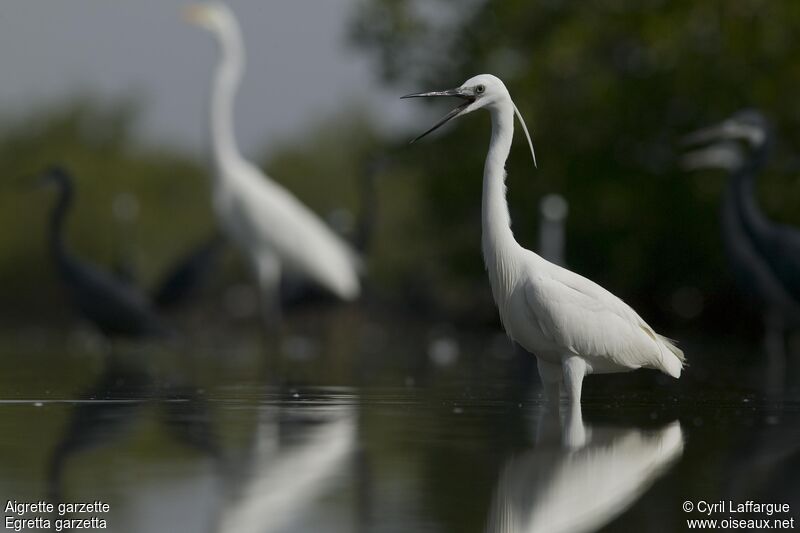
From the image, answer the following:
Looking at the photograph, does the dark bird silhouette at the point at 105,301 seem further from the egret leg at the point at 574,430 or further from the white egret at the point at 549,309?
the egret leg at the point at 574,430

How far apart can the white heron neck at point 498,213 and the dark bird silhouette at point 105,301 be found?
7423 millimetres

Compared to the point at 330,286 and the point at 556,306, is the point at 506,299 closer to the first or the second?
the point at 556,306

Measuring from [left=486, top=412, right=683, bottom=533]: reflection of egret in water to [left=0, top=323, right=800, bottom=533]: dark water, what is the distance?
0.04ft

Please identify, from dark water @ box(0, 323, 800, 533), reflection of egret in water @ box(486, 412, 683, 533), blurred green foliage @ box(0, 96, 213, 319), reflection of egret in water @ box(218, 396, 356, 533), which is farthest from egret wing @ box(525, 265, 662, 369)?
blurred green foliage @ box(0, 96, 213, 319)

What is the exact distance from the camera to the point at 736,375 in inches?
476

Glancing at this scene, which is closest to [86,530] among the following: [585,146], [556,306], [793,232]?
[556,306]

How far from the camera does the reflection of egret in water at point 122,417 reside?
6.61 meters

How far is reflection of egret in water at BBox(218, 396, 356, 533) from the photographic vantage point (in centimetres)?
494

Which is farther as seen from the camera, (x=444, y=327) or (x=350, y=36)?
(x=444, y=327)

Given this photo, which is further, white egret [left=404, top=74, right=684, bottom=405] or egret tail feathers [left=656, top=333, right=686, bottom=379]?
egret tail feathers [left=656, top=333, right=686, bottom=379]

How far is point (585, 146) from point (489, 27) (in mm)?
2444

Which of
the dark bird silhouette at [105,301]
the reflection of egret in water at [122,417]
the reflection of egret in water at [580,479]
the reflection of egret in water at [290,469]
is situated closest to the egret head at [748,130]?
the dark bird silhouette at [105,301]

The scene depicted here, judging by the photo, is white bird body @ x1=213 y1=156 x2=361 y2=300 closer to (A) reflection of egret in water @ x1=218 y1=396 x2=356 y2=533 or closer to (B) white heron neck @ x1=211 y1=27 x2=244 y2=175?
(B) white heron neck @ x1=211 y1=27 x2=244 y2=175

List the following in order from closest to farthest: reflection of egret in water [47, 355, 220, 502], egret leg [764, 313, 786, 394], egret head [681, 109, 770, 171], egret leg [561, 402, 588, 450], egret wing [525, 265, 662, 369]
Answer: reflection of egret in water [47, 355, 220, 502], egret leg [561, 402, 588, 450], egret wing [525, 265, 662, 369], egret leg [764, 313, 786, 394], egret head [681, 109, 770, 171]
